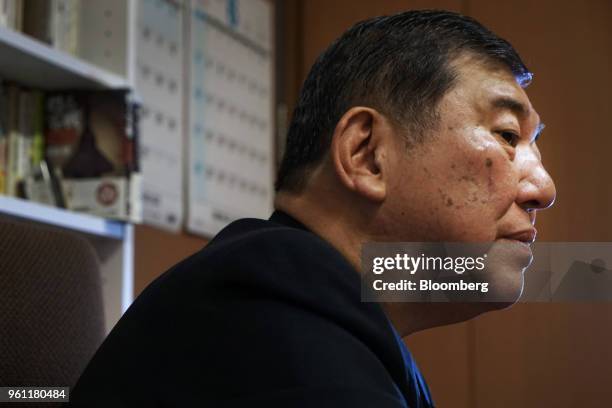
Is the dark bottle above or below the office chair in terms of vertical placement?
above

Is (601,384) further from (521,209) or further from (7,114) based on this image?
(7,114)

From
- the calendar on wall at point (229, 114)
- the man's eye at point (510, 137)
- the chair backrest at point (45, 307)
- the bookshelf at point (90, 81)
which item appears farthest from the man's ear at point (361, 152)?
the calendar on wall at point (229, 114)

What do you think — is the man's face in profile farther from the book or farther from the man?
the book

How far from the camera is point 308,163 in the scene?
82 centimetres

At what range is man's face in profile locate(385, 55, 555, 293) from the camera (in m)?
0.77

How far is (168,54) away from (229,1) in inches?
15.7

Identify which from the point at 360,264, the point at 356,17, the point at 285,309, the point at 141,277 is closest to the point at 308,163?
the point at 360,264

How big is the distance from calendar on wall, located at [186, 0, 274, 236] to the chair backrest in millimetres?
1775

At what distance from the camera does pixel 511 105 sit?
80 cm

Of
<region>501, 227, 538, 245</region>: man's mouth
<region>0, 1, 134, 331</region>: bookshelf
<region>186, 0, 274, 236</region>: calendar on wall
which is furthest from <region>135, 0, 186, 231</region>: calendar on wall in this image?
<region>501, 227, 538, 245</region>: man's mouth

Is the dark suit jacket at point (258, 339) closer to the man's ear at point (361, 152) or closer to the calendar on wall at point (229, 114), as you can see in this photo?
the man's ear at point (361, 152)

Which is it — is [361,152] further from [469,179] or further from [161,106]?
[161,106]

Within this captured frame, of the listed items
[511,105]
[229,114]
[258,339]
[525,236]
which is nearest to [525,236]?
[525,236]

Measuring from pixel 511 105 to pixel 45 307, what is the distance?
47cm
